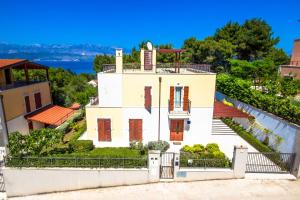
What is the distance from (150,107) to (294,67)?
3336 cm

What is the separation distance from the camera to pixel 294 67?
38031 mm

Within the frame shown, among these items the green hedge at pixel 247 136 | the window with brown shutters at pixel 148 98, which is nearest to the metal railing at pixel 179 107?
the window with brown shutters at pixel 148 98

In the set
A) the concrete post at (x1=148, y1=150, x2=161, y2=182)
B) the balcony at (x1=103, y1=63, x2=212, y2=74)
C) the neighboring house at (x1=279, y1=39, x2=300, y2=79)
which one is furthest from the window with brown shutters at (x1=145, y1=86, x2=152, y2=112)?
the neighboring house at (x1=279, y1=39, x2=300, y2=79)

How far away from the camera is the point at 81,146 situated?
18078mm

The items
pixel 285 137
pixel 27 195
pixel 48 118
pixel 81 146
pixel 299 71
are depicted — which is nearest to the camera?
pixel 27 195

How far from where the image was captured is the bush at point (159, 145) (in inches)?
729

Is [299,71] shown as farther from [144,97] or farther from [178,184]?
[178,184]

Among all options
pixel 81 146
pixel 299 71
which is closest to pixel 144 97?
pixel 81 146

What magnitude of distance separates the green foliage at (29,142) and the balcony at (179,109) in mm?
9899

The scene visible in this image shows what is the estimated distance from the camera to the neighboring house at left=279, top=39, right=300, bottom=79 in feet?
123

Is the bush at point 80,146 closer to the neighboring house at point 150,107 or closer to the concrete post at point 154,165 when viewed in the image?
the neighboring house at point 150,107

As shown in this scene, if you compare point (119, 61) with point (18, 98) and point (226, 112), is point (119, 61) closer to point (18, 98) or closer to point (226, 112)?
point (226, 112)

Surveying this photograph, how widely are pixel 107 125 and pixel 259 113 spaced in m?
15.3

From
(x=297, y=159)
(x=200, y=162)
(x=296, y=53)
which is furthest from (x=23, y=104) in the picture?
(x=296, y=53)
